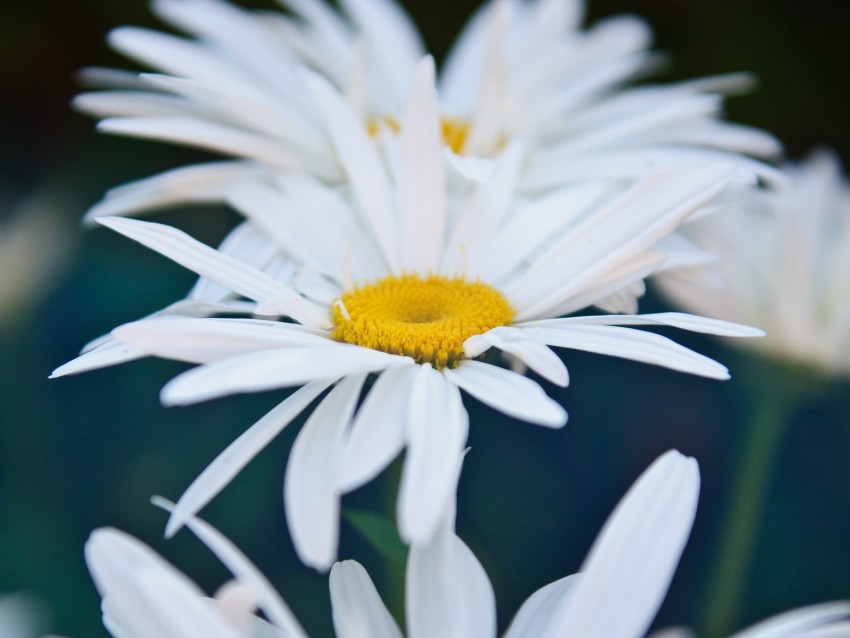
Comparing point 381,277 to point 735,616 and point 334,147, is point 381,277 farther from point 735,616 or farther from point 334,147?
point 735,616

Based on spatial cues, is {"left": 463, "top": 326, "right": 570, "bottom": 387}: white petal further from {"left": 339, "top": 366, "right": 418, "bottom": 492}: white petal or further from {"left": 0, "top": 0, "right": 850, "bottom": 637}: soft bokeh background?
{"left": 0, "top": 0, "right": 850, "bottom": 637}: soft bokeh background

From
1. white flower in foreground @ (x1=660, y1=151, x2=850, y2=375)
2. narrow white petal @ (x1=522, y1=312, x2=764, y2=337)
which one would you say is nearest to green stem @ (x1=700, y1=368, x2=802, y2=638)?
white flower in foreground @ (x1=660, y1=151, x2=850, y2=375)

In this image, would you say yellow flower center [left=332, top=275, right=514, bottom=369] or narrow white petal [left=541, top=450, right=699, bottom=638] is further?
yellow flower center [left=332, top=275, right=514, bottom=369]

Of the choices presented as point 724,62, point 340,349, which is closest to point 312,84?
point 340,349

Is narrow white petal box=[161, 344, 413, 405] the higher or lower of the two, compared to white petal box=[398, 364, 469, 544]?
higher

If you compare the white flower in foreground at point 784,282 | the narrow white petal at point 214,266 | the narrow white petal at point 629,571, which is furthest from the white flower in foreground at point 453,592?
the white flower in foreground at point 784,282
